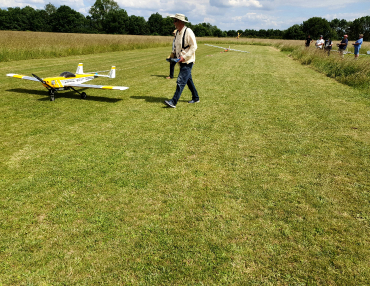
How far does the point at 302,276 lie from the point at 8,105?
26.1 ft

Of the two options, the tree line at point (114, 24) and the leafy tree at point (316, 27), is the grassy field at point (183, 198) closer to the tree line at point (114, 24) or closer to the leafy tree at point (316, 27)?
the tree line at point (114, 24)

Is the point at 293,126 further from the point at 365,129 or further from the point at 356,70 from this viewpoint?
the point at 356,70

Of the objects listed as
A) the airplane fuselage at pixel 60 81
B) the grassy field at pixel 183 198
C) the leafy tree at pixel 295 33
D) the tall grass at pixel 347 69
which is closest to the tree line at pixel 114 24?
the leafy tree at pixel 295 33

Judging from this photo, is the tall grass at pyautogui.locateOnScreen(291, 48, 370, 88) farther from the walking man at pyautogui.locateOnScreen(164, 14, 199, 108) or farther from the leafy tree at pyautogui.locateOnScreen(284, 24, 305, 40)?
the leafy tree at pyautogui.locateOnScreen(284, 24, 305, 40)

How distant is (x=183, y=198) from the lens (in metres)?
3.01

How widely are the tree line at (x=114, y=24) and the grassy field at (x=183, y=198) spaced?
101087 mm

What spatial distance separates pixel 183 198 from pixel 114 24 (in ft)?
366

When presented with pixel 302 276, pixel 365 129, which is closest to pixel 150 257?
pixel 302 276

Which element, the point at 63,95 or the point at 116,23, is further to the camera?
the point at 116,23

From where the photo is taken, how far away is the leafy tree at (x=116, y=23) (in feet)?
324

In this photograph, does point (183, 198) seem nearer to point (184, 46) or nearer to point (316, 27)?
point (184, 46)

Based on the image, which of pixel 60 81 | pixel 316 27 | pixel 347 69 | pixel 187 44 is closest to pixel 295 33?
pixel 316 27

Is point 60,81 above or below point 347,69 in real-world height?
below

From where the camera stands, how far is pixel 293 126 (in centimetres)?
552
